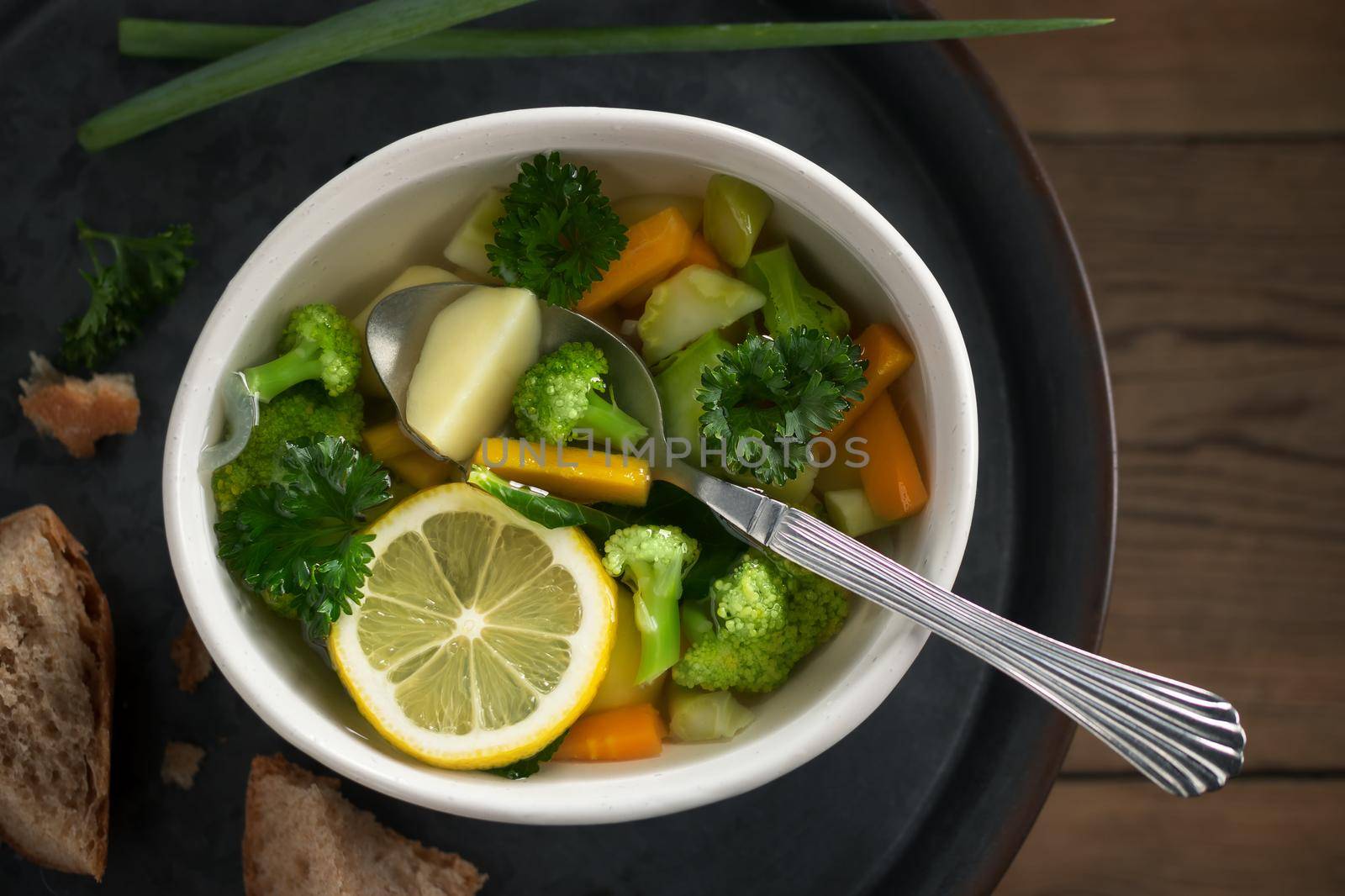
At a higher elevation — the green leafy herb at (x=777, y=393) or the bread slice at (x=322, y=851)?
the green leafy herb at (x=777, y=393)

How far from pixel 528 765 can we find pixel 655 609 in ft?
0.89

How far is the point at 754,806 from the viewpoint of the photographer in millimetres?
1659

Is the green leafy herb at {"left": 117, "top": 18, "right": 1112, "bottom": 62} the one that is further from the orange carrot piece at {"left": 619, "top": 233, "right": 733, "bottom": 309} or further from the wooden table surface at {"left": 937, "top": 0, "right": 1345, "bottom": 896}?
the wooden table surface at {"left": 937, "top": 0, "right": 1345, "bottom": 896}

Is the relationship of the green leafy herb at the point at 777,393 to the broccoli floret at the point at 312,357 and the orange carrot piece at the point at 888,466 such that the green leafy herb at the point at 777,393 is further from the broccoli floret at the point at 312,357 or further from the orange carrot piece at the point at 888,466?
the broccoli floret at the point at 312,357

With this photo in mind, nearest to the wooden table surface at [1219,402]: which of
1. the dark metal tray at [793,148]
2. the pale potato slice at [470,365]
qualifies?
the dark metal tray at [793,148]

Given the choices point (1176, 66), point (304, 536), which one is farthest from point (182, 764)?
point (1176, 66)

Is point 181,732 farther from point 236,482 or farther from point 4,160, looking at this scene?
point 4,160

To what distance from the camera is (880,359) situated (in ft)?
4.68

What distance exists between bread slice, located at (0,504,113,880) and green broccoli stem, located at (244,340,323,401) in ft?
1.51

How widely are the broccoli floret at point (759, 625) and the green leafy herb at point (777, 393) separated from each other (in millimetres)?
142

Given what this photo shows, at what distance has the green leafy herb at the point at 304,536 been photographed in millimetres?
1351

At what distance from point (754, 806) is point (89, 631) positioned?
1.05 meters

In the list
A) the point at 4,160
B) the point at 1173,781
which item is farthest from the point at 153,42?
the point at 1173,781

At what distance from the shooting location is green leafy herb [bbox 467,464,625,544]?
139cm
